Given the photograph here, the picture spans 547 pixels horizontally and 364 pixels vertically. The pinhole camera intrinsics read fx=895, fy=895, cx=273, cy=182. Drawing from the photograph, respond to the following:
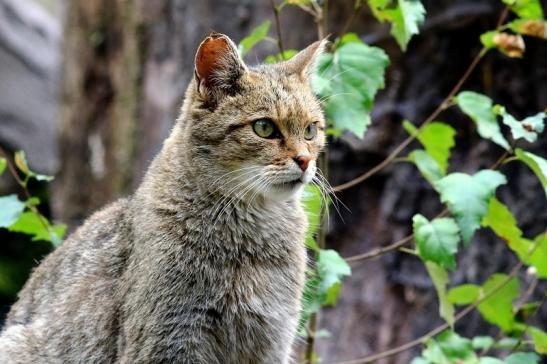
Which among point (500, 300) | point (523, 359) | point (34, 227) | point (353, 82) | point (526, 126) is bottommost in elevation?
point (523, 359)

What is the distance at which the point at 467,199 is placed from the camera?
3.37 m

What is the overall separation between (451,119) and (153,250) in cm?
235

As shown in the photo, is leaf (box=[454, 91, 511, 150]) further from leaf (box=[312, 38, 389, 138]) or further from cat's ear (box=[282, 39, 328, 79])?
cat's ear (box=[282, 39, 328, 79])

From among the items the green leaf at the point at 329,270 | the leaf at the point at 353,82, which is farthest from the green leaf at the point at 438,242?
the leaf at the point at 353,82

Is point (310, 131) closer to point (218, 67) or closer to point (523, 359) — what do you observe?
point (218, 67)

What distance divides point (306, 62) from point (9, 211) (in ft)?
4.56

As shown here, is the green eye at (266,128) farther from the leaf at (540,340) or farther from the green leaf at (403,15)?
the leaf at (540,340)

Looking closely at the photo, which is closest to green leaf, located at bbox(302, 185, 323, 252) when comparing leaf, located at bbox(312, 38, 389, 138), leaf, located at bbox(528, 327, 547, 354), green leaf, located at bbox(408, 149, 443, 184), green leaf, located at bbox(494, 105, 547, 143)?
leaf, located at bbox(312, 38, 389, 138)

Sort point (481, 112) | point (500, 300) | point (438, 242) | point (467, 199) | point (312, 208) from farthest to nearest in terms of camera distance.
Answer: point (500, 300), point (312, 208), point (481, 112), point (438, 242), point (467, 199)

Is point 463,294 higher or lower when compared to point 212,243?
lower

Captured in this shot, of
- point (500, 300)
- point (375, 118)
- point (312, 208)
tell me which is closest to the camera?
point (312, 208)

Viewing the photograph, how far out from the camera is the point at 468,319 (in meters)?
5.18

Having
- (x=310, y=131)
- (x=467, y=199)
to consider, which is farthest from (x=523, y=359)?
(x=310, y=131)

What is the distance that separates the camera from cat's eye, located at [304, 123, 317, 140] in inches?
136
